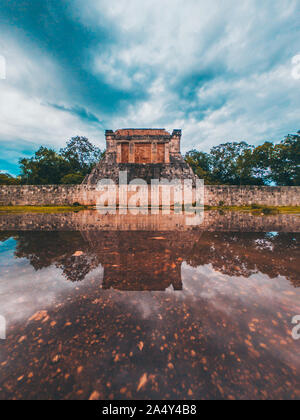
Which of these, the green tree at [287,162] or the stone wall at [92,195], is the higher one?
the green tree at [287,162]

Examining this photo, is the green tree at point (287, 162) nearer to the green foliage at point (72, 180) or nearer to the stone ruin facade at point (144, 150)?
the stone ruin facade at point (144, 150)

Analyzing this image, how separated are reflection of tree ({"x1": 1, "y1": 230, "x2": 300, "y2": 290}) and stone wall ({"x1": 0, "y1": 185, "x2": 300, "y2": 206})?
51.0 ft

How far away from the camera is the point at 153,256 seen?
345 centimetres

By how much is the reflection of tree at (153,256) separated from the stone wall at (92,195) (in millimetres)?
15550

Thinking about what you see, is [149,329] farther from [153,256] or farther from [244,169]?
[244,169]

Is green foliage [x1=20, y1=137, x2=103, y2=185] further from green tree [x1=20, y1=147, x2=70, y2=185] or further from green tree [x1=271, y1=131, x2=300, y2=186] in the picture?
green tree [x1=271, y1=131, x2=300, y2=186]

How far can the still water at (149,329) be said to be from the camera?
3.43 feet

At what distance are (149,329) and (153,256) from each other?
1947 mm

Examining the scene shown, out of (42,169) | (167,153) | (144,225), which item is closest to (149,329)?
(144,225)

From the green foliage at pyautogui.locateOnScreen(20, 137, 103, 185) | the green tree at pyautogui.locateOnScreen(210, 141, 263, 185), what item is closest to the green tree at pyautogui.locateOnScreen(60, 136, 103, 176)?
the green foliage at pyautogui.locateOnScreen(20, 137, 103, 185)

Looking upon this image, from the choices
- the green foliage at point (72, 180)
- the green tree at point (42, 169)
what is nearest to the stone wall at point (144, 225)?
the green foliage at point (72, 180)

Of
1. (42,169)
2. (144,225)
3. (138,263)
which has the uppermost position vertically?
(42,169)

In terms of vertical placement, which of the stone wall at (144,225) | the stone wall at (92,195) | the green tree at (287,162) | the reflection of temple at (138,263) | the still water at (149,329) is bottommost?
the still water at (149,329)
